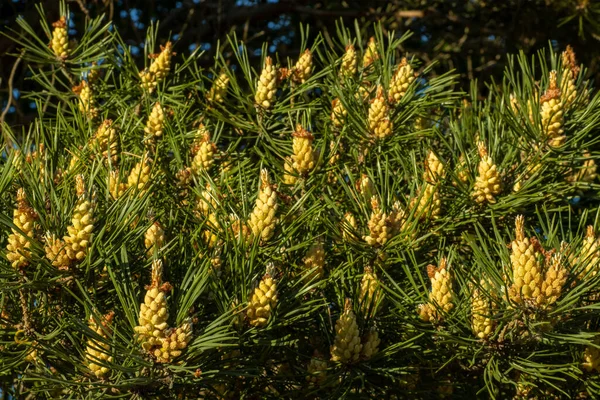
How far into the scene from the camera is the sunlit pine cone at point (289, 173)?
4.49 feet

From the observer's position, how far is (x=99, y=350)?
103 cm

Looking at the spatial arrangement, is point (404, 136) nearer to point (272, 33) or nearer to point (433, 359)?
point (433, 359)

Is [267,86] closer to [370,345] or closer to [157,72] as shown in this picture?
[157,72]

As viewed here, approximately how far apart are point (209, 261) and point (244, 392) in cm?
23

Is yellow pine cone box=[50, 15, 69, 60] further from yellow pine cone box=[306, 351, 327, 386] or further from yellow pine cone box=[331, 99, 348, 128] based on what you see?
yellow pine cone box=[306, 351, 327, 386]

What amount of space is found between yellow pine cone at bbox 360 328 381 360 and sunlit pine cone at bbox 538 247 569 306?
0.69 ft

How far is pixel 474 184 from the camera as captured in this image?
4.55ft

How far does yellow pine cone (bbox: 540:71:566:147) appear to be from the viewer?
1.47m

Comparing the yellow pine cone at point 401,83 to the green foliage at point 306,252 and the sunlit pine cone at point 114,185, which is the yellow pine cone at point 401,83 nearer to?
the green foliage at point 306,252

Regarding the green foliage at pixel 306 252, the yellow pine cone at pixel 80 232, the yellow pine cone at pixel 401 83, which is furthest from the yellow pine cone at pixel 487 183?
the yellow pine cone at pixel 80 232

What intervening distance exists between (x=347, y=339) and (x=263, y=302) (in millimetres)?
133

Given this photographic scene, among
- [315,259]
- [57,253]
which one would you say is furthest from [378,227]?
[57,253]

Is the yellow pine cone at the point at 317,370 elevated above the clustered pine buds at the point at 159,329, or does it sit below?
below

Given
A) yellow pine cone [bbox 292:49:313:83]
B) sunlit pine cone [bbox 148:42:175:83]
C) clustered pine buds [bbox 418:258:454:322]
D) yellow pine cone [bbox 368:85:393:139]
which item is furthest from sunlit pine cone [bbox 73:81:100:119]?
clustered pine buds [bbox 418:258:454:322]
